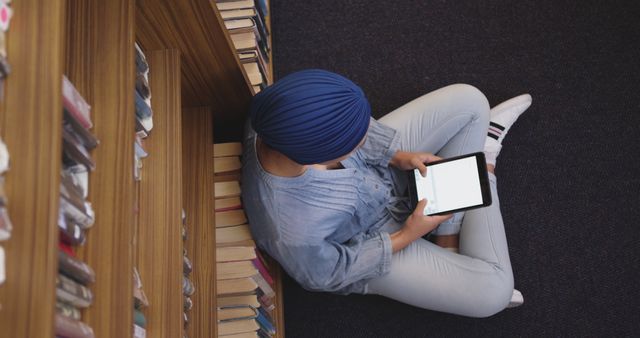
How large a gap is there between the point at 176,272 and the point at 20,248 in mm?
411

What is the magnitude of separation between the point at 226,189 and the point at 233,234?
0.10 metres

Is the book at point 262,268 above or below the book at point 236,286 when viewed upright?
above

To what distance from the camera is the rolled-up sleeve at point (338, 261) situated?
47.5 inches

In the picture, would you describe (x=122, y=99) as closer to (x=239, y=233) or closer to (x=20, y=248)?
(x=20, y=248)

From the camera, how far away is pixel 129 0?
31.9 inches

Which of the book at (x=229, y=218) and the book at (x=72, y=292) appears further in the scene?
the book at (x=229, y=218)

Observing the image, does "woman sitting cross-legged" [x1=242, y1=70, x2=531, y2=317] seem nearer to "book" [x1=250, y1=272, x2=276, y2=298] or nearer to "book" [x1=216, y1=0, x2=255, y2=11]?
"book" [x1=250, y1=272, x2=276, y2=298]

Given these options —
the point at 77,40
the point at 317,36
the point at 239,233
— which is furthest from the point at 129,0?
the point at 317,36

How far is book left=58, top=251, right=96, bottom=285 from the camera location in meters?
→ 0.63

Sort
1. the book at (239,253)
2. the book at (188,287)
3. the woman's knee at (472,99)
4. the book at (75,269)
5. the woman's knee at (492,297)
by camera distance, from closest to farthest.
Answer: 1. the book at (75,269)
2. the book at (188,287)
3. the book at (239,253)
4. the woman's knee at (492,297)
5. the woman's knee at (472,99)

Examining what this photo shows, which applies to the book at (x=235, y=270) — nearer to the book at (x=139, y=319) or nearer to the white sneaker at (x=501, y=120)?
the book at (x=139, y=319)

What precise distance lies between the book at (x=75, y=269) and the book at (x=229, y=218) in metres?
0.62

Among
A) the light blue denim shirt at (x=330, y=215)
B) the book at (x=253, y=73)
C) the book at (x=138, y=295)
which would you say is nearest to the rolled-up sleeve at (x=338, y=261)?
the light blue denim shirt at (x=330, y=215)

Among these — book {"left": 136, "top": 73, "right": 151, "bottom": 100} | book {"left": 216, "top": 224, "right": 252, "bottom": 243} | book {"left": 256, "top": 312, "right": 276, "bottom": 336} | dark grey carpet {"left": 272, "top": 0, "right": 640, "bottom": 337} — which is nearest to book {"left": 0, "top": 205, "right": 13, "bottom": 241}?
book {"left": 136, "top": 73, "right": 151, "bottom": 100}
